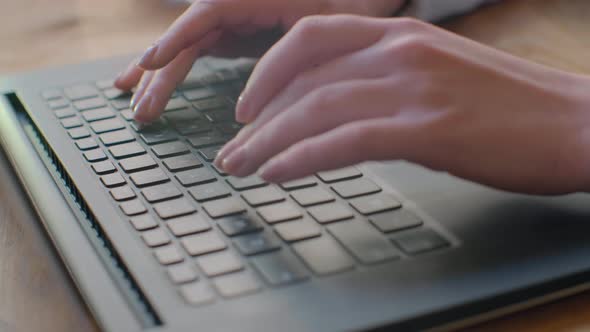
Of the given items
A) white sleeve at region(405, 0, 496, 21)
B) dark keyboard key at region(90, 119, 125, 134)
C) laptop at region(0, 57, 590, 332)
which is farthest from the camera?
white sleeve at region(405, 0, 496, 21)

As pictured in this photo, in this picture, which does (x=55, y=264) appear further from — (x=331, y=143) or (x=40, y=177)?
(x=331, y=143)

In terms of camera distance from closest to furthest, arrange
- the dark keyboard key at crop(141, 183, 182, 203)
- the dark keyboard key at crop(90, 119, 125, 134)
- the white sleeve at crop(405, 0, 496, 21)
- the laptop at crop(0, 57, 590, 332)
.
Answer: the laptop at crop(0, 57, 590, 332) → the dark keyboard key at crop(141, 183, 182, 203) → the dark keyboard key at crop(90, 119, 125, 134) → the white sleeve at crop(405, 0, 496, 21)

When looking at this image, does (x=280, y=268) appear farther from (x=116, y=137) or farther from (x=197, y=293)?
(x=116, y=137)

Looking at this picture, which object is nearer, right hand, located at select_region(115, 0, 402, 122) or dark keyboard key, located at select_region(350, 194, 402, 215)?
dark keyboard key, located at select_region(350, 194, 402, 215)

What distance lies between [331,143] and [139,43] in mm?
486

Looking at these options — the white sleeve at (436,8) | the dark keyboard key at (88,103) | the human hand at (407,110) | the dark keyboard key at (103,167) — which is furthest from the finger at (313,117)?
the white sleeve at (436,8)

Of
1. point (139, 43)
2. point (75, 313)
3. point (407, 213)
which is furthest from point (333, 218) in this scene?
point (139, 43)

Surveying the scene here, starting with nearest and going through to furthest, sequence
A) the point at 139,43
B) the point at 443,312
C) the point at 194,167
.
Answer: the point at 443,312, the point at 194,167, the point at 139,43

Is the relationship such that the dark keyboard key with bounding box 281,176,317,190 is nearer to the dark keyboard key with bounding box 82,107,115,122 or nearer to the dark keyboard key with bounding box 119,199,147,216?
the dark keyboard key with bounding box 119,199,147,216

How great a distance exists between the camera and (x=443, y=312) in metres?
0.37

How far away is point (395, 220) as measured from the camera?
43 centimetres

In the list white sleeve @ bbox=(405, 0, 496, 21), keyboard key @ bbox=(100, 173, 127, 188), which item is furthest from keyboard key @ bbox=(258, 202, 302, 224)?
white sleeve @ bbox=(405, 0, 496, 21)

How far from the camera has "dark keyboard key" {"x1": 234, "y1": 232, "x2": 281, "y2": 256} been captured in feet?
1.33

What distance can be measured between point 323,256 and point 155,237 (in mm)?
95
